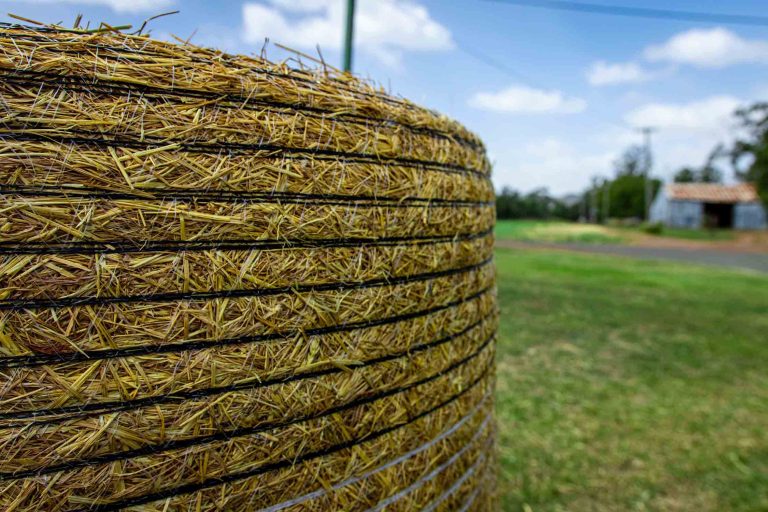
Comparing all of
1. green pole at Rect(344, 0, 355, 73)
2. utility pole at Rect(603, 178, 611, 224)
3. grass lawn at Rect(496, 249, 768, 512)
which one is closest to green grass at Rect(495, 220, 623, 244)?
grass lawn at Rect(496, 249, 768, 512)

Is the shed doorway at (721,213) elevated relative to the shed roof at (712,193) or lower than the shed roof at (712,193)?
lower

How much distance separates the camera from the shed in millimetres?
50688

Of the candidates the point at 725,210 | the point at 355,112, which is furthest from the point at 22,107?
the point at 725,210

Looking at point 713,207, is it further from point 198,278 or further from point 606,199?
point 198,278

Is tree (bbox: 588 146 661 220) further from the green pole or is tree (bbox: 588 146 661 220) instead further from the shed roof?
the green pole

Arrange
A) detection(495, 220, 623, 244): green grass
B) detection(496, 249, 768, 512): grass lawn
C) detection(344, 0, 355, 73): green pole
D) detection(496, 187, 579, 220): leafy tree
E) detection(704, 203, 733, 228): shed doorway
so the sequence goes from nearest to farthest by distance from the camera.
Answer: detection(496, 249, 768, 512): grass lawn → detection(344, 0, 355, 73): green pole → detection(495, 220, 623, 244): green grass → detection(496, 187, 579, 220): leafy tree → detection(704, 203, 733, 228): shed doorway

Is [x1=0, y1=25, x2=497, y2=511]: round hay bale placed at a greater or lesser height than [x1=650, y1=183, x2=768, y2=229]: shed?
lesser

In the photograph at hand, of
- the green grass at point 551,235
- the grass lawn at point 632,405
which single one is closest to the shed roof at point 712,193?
the green grass at point 551,235

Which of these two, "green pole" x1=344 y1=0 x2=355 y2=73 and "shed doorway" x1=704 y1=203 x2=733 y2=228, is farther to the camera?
"shed doorway" x1=704 y1=203 x2=733 y2=228

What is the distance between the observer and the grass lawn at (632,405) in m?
3.63

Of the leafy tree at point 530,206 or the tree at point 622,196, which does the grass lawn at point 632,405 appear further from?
the tree at point 622,196

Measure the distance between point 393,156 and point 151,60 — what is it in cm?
68

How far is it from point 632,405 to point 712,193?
55163 mm

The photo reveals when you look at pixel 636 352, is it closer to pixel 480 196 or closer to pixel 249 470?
pixel 480 196
